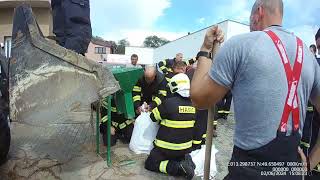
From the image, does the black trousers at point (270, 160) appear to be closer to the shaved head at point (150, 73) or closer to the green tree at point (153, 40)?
the shaved head at point (150, 73)

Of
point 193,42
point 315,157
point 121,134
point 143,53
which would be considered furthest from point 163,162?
point 143,53

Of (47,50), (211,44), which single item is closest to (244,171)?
(211,44)

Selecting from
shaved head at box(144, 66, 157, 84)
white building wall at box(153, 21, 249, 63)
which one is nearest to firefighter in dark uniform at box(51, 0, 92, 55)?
shaved head at box(144, 66, 157, 84)

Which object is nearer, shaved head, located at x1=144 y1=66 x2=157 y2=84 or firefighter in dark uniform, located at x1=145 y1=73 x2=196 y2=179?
firefighter in dark uniform, located at x1=145 y1=73 x2=196 y2=179

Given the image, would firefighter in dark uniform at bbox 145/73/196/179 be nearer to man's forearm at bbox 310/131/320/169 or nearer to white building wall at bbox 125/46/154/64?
man's forearm at bbox 310/131/320/169

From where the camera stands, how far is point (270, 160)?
1.89 m

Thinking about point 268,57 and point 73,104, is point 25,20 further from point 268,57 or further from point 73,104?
point 268,57

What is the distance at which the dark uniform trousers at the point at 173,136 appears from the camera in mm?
4512

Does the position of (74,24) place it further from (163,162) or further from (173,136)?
(163,162)

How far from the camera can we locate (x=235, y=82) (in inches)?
77.5

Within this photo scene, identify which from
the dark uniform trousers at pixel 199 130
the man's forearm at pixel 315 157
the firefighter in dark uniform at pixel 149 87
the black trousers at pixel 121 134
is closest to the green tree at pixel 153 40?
the firefighter in dark uniform at pixel 149 87

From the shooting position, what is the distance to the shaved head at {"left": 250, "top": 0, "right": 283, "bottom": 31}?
2059 millimetres

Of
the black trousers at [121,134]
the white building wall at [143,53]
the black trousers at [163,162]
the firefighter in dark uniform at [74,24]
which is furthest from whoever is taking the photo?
the white building wall at [143,53]

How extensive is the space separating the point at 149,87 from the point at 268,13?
12.9ft
